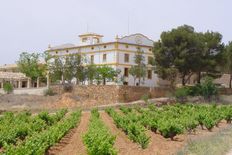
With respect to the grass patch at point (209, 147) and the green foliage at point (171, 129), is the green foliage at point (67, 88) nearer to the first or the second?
the green foliage at point (171, 129)

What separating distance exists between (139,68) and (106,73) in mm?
3728

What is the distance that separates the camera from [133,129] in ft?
59.2

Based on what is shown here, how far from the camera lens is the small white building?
56.7 m

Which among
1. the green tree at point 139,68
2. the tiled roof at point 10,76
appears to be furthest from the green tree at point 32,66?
the green tree at point 139,68

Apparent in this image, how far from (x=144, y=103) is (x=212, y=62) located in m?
8.46

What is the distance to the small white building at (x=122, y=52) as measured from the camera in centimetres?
5672

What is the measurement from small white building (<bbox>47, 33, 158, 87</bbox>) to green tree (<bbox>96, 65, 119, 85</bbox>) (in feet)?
4.05

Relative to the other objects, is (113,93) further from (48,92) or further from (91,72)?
(48,92)

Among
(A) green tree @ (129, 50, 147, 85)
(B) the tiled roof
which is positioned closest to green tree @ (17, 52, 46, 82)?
(B) the tiled roof

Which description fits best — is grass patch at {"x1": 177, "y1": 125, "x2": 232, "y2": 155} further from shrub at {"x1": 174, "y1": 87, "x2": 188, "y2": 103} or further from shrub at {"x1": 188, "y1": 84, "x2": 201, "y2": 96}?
shrub at {"x1": 188, "y1": 84, "x2": 201, "y2": 96}

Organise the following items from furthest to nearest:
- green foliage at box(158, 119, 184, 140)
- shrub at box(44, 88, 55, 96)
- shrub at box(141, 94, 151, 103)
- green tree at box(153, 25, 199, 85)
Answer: shrub at box(44, 88, 55, 96)
green tree at box(153, 25, 199, 85)
shrub at box(141, 94, 151, 103)
green foliage at box(158, 119, 184, 140)

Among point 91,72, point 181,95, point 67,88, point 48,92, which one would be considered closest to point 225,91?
point 181,95

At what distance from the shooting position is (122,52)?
56.9 metres

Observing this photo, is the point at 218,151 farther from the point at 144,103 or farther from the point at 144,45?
the point at 144,45
